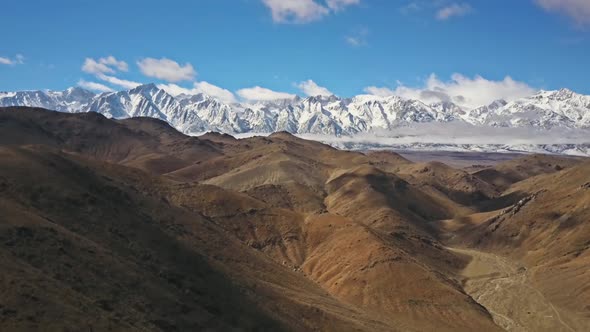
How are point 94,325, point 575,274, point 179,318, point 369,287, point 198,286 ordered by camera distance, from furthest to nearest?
1. point 575,274
2. point 369,287
3. point 198,286
4. point 179,318
5. point 94,325

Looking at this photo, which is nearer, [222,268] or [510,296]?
[222,268]

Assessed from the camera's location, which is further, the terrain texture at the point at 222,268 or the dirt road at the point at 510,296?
the dirt road at the point at 510,296

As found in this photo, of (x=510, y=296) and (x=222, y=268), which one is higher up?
(x=510, y=296)

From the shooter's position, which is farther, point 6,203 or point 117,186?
point 117,186

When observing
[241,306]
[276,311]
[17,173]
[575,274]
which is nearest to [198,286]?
[241,306]

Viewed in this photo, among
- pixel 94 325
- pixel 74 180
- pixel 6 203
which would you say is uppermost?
pixel 74 180

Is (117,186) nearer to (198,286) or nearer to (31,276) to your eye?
(198,286)

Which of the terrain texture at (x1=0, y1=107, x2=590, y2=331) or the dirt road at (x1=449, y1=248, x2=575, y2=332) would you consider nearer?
the terrain texture at (x1=0, y1=107, x2=590, y2=331)

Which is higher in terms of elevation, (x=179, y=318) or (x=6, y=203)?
(x=6, y=203)
